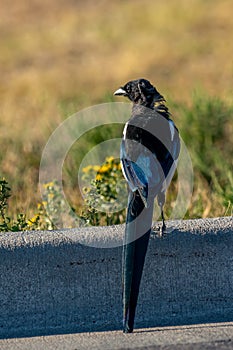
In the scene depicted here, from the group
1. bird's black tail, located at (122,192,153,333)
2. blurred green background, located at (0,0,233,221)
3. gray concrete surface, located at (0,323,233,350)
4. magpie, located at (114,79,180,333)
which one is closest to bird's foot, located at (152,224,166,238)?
magpie, located at (114,79,180,333)

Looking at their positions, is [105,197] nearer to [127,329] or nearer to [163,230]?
[163,230]

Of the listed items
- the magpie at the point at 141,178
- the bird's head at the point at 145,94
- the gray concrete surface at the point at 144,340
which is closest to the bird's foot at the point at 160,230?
the magpie at the point at 141,178

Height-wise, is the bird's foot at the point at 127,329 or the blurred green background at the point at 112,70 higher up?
the bird's foot at the point at 127,329

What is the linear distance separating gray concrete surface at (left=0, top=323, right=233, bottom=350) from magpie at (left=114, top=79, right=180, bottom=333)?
0.12m

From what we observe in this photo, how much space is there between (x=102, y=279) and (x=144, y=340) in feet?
1.68

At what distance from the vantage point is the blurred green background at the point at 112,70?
9422 millimetres

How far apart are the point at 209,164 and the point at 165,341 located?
413cm

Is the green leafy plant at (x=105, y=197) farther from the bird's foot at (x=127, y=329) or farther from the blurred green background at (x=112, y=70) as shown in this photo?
the bird's foot at (x=127, y=329)

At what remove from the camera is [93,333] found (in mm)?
5645

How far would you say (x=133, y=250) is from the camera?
556 cm

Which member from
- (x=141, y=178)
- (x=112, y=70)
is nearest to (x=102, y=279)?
(x=141, y=178)

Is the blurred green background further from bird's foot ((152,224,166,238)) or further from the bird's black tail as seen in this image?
the bird's black tail

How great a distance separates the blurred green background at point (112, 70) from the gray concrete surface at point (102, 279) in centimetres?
126

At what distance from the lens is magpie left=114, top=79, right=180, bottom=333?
5.54 meters
